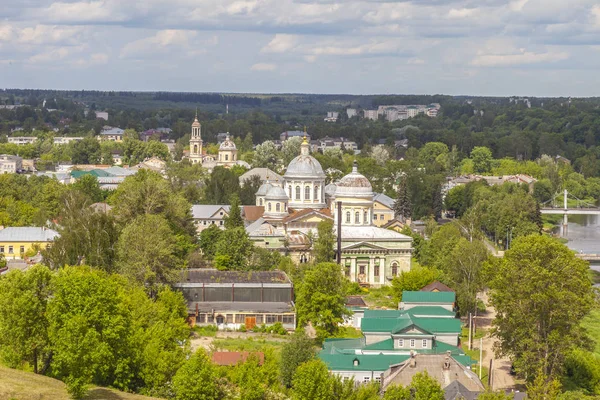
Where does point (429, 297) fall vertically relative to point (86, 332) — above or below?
below

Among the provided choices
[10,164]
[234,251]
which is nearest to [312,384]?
[234,251]

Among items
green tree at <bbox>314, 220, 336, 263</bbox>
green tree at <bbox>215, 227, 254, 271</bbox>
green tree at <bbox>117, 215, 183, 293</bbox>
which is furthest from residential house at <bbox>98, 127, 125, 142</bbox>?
green tree at <bbox>117, 215, 183, 293</bbox>

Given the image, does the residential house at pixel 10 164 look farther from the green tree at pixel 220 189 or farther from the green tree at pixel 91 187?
the green tree at pixel 220 189

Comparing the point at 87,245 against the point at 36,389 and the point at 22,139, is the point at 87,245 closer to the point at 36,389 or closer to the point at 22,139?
the point at 36,389

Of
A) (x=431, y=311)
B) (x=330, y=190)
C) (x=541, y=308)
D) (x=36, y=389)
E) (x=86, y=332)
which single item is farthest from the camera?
(x=330, y=190)

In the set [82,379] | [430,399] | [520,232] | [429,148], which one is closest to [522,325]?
[430,399]
